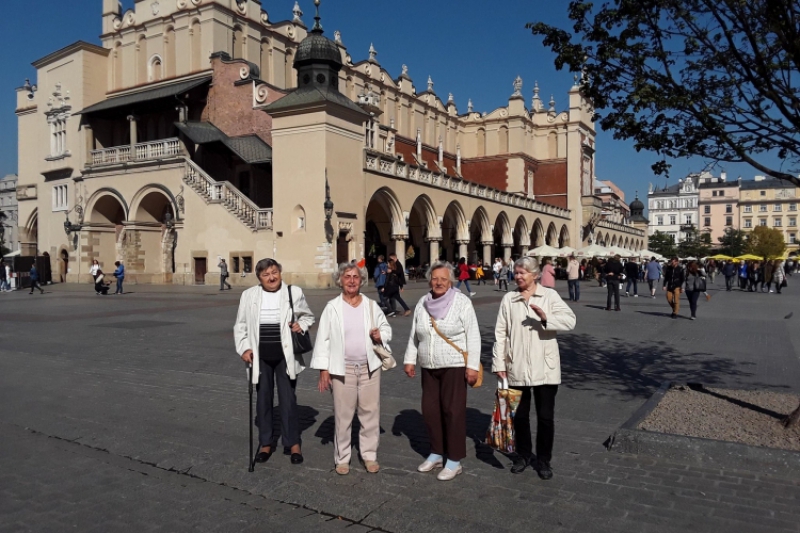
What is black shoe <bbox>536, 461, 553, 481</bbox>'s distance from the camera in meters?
4.96

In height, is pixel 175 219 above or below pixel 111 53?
below

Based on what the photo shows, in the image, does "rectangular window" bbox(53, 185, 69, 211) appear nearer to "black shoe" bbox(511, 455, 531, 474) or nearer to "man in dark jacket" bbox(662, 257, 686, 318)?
"man in dark jacket" bbox(662, 257, 686, 318)

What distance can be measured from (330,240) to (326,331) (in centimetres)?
2312

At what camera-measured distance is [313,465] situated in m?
5.38

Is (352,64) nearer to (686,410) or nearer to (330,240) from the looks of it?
(330,240)

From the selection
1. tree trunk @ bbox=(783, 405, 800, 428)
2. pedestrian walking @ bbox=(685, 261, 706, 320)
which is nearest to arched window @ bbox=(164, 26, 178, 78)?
pedestrian walking @ bbox=(685, 261, 706, 320)

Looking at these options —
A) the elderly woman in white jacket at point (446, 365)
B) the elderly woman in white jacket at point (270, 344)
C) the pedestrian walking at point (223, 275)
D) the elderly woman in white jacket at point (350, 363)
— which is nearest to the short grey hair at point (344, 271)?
the elderly woman in white jacket at point (350, 363)

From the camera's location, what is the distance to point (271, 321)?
5512 millimetres

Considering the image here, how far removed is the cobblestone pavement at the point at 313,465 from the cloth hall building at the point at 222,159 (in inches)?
730

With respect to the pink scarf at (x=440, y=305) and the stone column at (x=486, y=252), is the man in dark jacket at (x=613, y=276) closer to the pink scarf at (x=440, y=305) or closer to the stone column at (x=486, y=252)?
the pink scarf at (x=440, y=305)

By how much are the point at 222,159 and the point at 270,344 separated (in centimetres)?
3071

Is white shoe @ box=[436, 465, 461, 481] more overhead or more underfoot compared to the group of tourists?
more underfoot

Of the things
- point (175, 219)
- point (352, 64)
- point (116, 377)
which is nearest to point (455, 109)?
point (352, 64)

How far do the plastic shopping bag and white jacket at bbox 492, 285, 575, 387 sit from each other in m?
0.11
